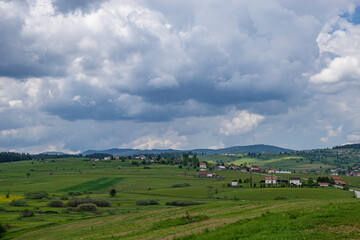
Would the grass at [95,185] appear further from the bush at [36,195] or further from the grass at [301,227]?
the grass at [301,227]

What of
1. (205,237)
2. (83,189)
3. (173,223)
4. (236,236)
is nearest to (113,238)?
(173,223)

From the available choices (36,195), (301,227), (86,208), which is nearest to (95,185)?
(36,195)

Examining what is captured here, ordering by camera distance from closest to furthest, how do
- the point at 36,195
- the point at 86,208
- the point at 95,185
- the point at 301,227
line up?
the point at 301,227
the point at 86,208
the point at 36,195
the point at 95,185

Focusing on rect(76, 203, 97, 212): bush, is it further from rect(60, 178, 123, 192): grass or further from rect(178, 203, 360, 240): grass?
rect(60, 178, 123, 192): grass

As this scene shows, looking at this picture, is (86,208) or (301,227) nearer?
(301,227)

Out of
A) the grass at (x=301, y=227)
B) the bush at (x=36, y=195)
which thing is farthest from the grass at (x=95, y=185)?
the grass at (x=301, y=227)

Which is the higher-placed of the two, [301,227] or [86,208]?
[301,227]

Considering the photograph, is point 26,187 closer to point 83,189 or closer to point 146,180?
point 83,189

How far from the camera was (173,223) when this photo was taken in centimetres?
3894

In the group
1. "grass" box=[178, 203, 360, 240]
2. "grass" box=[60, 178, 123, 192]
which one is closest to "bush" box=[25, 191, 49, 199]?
"grass" box=[60, 178, 123, 192]

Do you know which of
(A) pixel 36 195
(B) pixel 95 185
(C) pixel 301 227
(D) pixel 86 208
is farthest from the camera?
(B) pixel 95 185

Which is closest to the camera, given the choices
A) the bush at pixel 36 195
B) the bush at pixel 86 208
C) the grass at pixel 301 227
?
the grass at pixel 301 227

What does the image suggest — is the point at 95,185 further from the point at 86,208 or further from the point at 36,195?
the point at 86,208

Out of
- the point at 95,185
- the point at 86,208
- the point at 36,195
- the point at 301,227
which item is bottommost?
the point at 95,185
